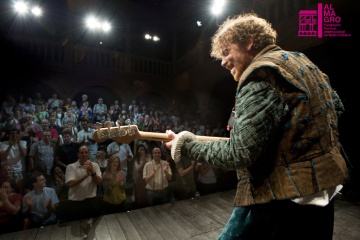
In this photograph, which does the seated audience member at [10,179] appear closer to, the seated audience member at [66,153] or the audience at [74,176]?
the audience at [74,176]

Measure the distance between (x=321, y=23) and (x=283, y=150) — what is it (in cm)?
620

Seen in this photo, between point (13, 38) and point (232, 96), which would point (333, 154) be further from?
point (13, 38)

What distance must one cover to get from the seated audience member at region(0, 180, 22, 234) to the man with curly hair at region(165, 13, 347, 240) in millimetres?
3621

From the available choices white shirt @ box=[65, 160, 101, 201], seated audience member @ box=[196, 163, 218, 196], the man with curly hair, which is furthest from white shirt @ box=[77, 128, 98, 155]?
the man with curly hair

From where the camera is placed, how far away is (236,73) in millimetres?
1268

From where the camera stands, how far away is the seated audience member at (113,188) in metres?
3.96

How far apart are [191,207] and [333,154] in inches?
142

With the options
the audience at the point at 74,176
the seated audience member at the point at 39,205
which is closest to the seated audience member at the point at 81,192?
the audience at the point at 74,176

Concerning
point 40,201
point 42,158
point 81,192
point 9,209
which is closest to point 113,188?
point 81,192

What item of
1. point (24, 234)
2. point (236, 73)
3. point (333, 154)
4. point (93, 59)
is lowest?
point (24, 234)

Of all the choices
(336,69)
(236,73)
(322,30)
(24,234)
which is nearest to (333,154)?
(236,73)

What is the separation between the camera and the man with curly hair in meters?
0.93

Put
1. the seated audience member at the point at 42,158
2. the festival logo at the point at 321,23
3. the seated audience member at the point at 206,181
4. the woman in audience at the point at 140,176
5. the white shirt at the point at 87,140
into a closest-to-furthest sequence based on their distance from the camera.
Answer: the woman in audience at the point at 140,176, the seated audience member at the point at 42,158, the seated audience member at the point at 206,181, the festival logo at the point at 321,23, the white shirt at the point at 87,140

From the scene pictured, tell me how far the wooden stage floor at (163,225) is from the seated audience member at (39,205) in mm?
135
